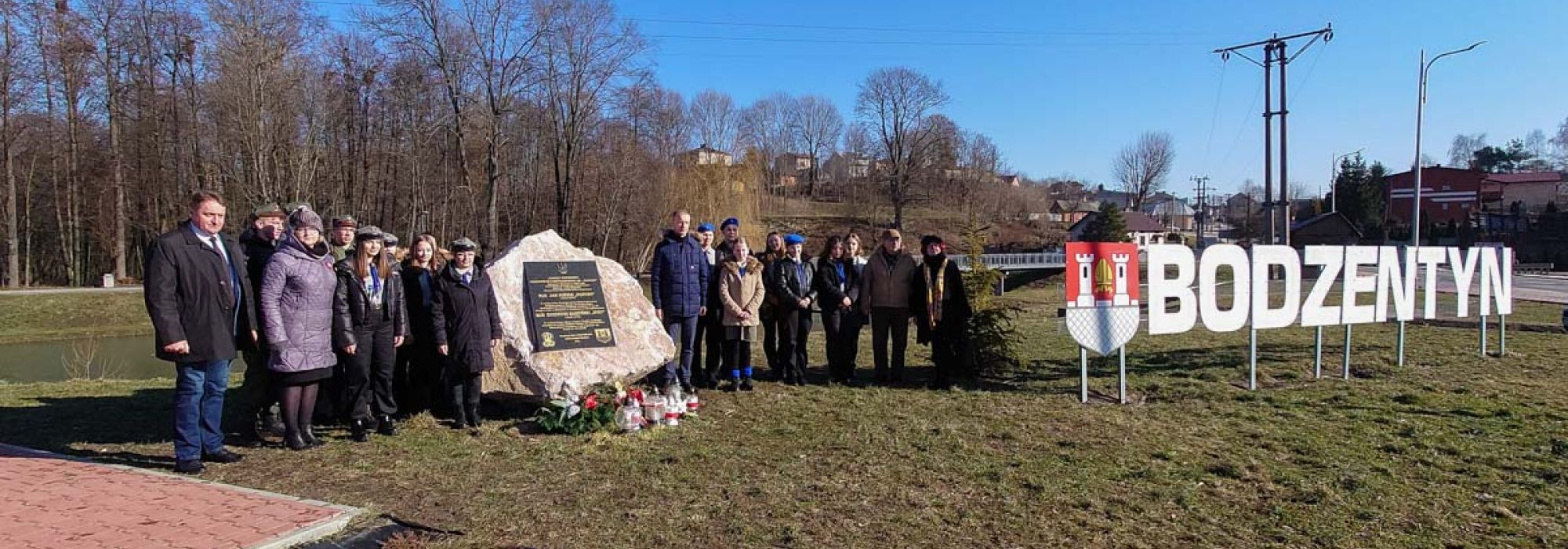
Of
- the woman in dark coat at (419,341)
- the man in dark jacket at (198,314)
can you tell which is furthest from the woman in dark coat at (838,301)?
the man in dark jacket at (198,314)

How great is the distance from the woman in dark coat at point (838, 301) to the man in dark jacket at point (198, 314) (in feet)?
15.2

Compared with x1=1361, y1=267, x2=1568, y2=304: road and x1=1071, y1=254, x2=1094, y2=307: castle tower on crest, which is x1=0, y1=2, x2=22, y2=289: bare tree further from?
x1=1361, y1=267, x2=1568, y2=304: road

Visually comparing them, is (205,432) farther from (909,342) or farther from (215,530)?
(909,342)

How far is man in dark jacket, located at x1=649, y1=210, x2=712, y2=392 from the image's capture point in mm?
7164

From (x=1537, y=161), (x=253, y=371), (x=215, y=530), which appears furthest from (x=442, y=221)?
(x=1537, y=161)

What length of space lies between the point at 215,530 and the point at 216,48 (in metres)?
29.8

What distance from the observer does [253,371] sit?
572 cm

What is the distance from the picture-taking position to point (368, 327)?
18.4 feet

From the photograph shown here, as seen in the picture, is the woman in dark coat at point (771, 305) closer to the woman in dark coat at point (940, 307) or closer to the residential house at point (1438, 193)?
the woman in dark coat at point (940, 307)

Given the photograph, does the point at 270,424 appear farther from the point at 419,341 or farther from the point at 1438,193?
the point at 1438,193

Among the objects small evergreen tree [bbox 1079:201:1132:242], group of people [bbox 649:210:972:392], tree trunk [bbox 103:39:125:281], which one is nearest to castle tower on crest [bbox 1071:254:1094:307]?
group of people [bbox 649:210:972:392]

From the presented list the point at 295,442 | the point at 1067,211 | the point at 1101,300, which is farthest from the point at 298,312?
the point at 1067,211

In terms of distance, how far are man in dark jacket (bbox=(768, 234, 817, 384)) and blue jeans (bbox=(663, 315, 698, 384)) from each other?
0.89 m

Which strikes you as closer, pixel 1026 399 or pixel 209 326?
pixel 209 326
